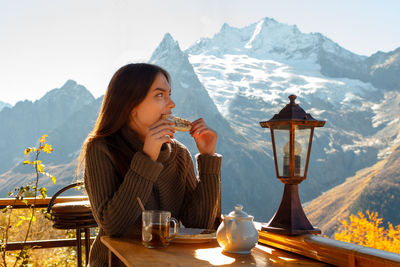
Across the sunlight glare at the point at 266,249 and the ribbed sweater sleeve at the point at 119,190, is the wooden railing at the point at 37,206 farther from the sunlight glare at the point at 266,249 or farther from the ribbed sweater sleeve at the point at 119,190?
the sunlight glare at the point at 266,249

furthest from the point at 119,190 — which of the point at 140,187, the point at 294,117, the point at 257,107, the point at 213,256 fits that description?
the point at 257,107

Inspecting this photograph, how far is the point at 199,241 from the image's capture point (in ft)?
4.78

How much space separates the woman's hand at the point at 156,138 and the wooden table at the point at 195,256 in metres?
0.35

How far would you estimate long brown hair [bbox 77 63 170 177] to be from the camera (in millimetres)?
1736

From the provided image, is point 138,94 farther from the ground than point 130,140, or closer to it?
farther from the ground

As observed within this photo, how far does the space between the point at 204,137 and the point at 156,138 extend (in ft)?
1.08

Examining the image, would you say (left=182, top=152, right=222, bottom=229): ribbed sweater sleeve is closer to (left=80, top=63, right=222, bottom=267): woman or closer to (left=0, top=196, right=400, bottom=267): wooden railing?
(left=80, top=63, right=222, bottom=267): woman

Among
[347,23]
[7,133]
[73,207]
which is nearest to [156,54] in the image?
[7,133]

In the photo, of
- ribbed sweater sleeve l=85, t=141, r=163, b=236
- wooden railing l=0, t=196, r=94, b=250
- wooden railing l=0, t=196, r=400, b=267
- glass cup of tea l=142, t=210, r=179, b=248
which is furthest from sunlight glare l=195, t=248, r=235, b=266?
wooden railing l=0, t=196, r=94, b=250

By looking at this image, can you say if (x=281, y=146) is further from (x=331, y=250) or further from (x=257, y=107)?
(x=257, y=107)

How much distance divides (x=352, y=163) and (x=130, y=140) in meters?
116

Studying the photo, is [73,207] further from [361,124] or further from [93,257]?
[361,124]

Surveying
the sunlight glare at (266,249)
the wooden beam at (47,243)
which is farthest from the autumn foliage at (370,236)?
the sunlight glare at (266,249)

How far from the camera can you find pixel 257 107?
138375 millimetres
